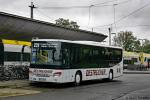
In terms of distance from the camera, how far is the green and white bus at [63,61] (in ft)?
67.9

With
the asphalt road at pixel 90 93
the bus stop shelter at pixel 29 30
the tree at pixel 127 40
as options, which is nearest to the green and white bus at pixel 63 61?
the asphalt road at pixel 90 93

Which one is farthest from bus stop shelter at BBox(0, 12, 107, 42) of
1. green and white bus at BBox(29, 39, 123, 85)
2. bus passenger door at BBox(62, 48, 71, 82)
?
bus passenger door at BBox(62, 48, 71, 82)

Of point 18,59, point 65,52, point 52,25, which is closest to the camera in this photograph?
point 65,52

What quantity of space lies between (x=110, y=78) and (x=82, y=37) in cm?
551

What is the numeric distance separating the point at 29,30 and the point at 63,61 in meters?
5.68

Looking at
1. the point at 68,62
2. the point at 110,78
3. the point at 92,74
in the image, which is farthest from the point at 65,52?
the point at 110,78

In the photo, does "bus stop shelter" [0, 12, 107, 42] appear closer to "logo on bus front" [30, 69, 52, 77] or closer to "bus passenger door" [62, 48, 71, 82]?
"logo on bus front" [30, 69, 52, 77]

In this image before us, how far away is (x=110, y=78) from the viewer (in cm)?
2808

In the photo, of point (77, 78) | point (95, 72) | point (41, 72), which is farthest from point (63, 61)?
point (95, 72)

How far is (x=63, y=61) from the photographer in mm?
20906

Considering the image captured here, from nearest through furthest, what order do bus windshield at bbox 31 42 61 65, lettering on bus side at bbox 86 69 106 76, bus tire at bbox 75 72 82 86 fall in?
bus windshield at bbox 31 42 61 65 → bus tire at bbox 75 72 82 86 → lettering on bus side at bbox 86 69 106 76

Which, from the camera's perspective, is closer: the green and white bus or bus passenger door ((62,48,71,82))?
the green and white bus

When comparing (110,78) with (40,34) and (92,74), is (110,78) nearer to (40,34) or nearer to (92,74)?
(92,74)

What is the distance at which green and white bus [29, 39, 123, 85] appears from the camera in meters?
20.7
